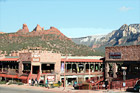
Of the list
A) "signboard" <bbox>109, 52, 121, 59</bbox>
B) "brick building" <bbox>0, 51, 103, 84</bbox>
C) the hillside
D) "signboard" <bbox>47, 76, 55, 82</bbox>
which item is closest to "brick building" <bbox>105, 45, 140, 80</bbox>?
"signboard" <bbox>109, 52, 121, 59</bbox>

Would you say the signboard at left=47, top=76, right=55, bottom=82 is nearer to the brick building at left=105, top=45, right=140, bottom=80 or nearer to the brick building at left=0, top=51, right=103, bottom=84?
the brick building at left=0, top=51, right=103, bottom=84

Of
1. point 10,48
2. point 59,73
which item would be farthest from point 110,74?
point 10,48

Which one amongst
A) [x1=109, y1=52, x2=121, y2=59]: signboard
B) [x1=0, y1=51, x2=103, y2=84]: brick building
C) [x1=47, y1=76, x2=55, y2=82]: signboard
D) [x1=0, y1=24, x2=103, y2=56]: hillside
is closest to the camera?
[x1=47, y1=76, x2=55, y2=82]: signboard

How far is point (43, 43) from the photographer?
5482 inches

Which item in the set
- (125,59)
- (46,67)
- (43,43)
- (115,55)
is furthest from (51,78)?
(43,43)

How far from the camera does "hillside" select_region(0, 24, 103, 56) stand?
131250 mm

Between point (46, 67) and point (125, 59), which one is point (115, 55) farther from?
point (46, 67)

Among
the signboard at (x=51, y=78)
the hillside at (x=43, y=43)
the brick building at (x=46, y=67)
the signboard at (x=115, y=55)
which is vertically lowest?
the signboard at (x=51, y=78)

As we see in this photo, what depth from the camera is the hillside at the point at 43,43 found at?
431ft

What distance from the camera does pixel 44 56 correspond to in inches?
2372

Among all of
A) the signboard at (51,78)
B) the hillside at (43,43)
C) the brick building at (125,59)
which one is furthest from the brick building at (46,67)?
the hillside at (43,43)

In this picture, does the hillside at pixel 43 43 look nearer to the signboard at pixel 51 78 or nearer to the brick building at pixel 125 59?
the brick building at pixel 125 59

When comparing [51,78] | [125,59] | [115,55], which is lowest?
[51,78]

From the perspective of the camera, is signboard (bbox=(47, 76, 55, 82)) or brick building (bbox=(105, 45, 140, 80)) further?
signboard (bbox=(47, 76, 55, 82))
